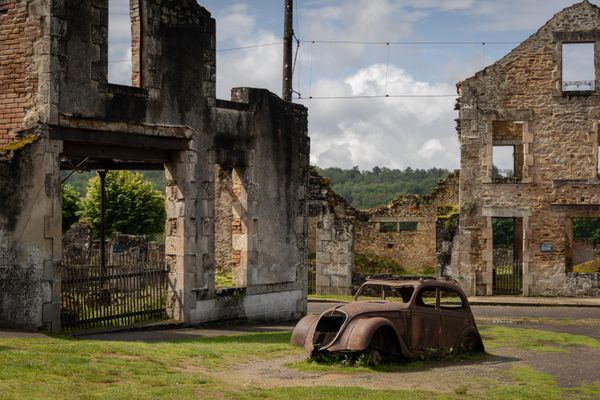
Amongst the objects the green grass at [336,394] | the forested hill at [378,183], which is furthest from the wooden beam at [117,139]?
the forested hill at [378,183]

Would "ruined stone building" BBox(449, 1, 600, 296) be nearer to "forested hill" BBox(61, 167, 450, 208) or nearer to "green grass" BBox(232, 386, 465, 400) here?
"green grass" BBox(232, 386, 465, 400)

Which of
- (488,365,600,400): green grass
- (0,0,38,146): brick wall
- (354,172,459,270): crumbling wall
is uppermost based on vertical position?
(0,0,38,146): brick wall

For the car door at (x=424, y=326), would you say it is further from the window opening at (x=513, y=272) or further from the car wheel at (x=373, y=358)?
the window opening at (x=513, y=272)

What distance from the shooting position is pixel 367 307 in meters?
14.0

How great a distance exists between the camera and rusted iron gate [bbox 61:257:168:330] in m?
17.3

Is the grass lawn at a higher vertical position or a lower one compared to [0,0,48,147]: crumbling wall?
lower

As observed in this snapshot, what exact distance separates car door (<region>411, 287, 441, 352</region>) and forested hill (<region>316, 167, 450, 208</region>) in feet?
223

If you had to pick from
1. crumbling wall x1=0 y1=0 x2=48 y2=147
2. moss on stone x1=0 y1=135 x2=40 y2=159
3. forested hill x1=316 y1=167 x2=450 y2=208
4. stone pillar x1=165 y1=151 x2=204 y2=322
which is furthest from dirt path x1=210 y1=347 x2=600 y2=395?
forested hill x1=316 y1=167 x2=450 y2=208

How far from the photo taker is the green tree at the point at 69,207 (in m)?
44.3

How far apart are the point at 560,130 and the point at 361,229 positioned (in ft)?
43.3

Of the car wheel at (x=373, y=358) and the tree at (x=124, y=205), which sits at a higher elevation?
the tree at (x=124, y=205)

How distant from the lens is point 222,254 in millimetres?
39781

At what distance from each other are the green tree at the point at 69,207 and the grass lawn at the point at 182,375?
2934 cm

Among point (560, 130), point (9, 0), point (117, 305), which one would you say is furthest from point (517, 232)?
point (9, 0)
